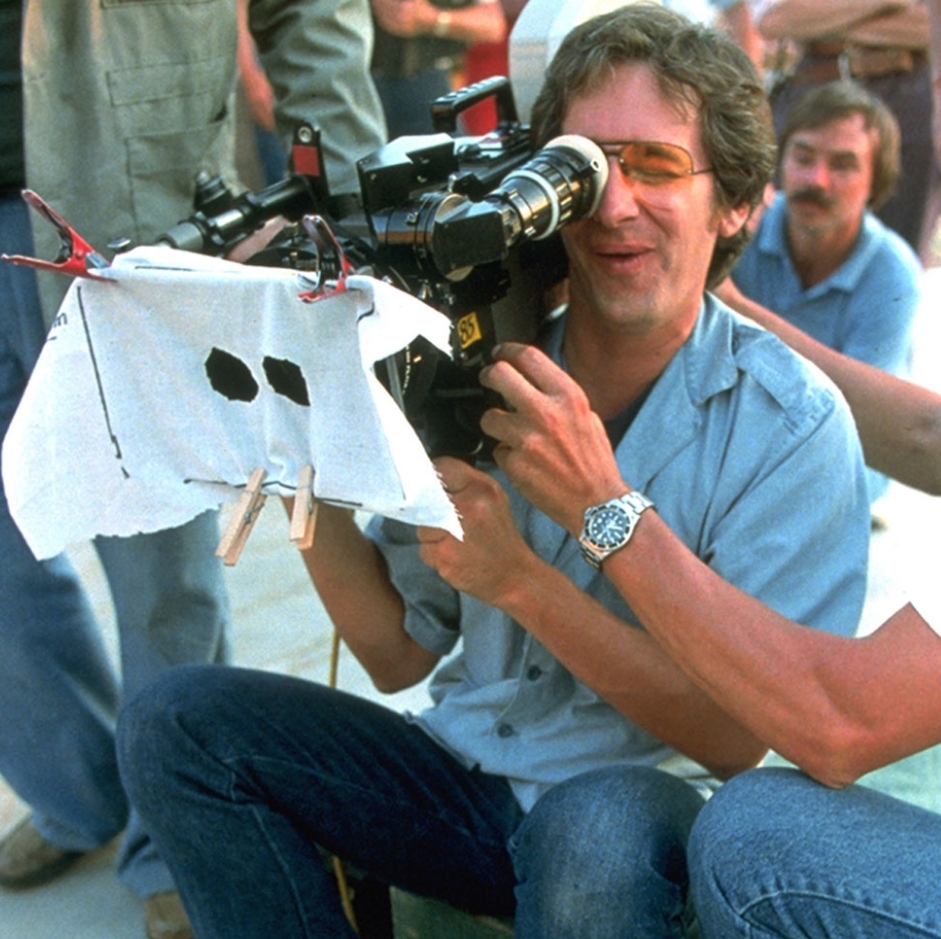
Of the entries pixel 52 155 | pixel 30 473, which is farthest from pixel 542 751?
pixel 52 155

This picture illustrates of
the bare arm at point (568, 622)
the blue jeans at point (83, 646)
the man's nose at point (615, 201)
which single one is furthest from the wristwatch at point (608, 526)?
the blue jeans at point (83, 646)

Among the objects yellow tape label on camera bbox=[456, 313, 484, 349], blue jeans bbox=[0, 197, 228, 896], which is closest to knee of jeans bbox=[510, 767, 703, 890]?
yellow tape label on camera bbox=[456, 313, 484, 349]

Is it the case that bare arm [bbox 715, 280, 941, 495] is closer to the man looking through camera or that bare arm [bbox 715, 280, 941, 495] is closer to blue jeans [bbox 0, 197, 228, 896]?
the man looking through camera

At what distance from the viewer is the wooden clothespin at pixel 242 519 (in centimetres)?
125

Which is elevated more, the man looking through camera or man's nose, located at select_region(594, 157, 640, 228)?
man's nose, located at select_region(594, 157, 640, 228)

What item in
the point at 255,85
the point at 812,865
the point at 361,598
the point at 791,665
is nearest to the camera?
the point at 812,865

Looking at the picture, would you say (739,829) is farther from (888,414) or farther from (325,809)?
(888,414)

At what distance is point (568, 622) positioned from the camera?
1.47m

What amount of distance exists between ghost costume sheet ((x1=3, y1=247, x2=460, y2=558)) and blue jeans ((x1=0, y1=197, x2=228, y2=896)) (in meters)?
0.60

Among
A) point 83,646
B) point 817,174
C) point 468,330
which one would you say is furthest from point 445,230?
point 817,174

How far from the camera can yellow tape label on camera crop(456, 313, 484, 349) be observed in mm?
1393

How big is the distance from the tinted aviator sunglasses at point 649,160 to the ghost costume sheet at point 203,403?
0.47 metres

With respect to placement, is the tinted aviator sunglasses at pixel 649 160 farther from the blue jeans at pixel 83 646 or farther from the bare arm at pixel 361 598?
the blue jeans at pixel 83 646

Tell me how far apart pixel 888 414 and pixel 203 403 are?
36.9 inches
